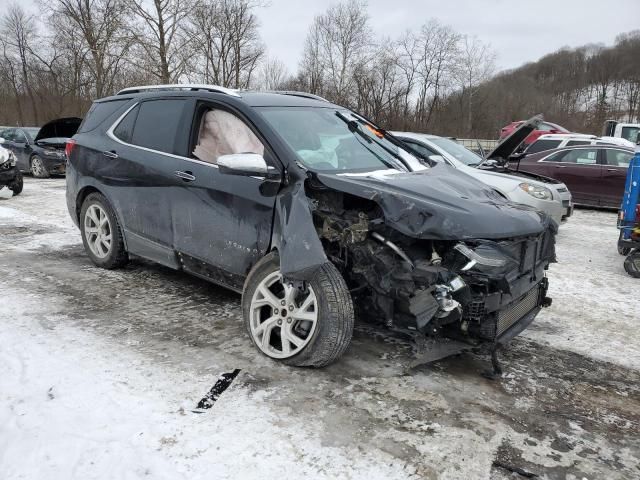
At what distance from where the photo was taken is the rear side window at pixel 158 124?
4.22 metres

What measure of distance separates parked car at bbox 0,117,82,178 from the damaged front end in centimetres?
1323

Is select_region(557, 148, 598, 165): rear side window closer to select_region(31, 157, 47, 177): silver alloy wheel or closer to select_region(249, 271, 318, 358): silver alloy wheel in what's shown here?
select_region(249, 271, 318, 358): silver alloy wheel

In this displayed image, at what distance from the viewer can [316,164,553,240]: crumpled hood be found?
289cm

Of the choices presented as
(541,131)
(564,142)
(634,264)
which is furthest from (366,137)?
(541,131)

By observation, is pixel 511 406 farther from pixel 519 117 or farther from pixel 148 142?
pixel 519 117

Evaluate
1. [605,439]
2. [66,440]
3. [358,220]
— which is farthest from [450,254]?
[66,440]

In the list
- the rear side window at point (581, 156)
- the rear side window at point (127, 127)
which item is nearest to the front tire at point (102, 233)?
the rear side window at point (127, 127)

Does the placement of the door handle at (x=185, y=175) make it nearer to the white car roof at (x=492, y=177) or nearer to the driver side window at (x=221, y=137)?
the driver side window at (x=221, y=137)

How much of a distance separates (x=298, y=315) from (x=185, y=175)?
1551 millimetres

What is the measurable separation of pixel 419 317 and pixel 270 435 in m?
1.04

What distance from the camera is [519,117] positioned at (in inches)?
1880

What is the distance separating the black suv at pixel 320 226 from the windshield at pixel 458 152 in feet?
13.7

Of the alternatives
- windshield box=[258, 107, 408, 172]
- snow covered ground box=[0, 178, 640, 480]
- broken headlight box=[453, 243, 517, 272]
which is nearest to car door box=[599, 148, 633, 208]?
snow covered ground box=[0, 178, 640, 480]

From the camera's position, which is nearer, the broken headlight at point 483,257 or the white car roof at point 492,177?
the broken headlight at point 483,257
